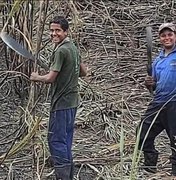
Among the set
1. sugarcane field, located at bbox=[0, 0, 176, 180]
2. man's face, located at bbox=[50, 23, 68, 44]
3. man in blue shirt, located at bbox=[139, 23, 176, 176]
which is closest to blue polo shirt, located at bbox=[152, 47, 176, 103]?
man in blue shirt, located at bbox=[139, 23, 176, 176]

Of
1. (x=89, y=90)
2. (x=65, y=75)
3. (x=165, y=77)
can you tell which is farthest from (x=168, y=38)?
(x=89, y=90)

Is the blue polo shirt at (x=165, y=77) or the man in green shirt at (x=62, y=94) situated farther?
the blue polo shirt at (x=165, y=77)

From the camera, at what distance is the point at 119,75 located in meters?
8.25

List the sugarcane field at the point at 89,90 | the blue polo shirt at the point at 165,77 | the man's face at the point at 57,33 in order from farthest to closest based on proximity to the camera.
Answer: the blue polo shirt at the point at 165,77 → the man's face at the point at 57,33 → the sugarcane field at the point at 89,90

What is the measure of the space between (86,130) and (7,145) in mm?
999

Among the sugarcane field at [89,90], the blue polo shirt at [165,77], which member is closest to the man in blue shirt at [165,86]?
the blue polo shirt at [165,77]

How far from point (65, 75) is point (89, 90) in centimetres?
243

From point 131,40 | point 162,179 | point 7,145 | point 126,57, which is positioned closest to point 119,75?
point 126,57

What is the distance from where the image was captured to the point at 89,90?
23.8 ft

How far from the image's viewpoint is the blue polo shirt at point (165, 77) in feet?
16.3

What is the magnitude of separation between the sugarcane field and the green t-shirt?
0.06 m

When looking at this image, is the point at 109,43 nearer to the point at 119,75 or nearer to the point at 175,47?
the point at 119,75

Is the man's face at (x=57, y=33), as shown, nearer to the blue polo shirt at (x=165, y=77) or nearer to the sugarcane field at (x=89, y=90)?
the sugarcane field at (x=89, y=90)

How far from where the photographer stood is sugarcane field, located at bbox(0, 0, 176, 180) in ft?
15.0
